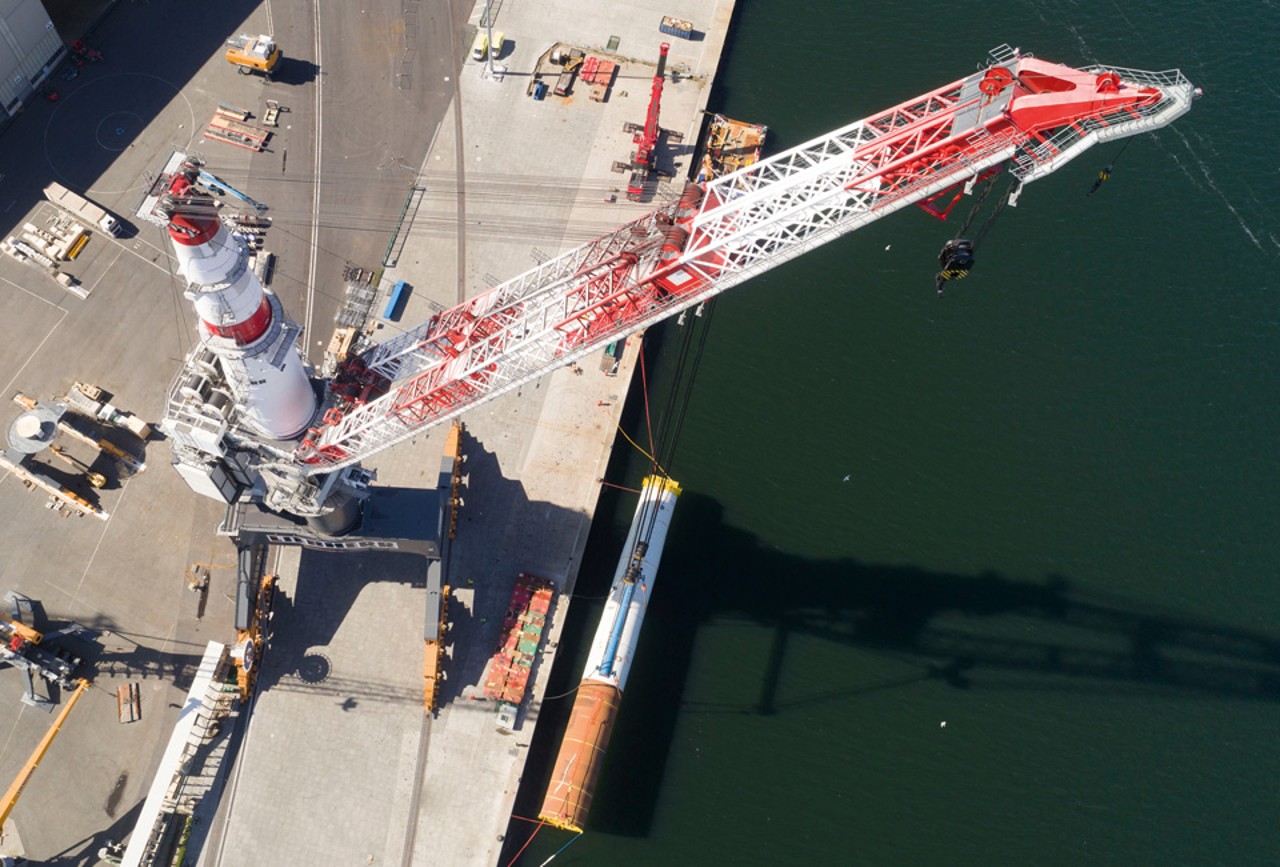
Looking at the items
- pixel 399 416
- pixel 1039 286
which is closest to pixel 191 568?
pixel 399 416

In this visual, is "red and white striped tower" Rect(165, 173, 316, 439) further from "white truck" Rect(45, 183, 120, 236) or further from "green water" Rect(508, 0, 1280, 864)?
"white truck" Rect(45, 183, 120, 236)

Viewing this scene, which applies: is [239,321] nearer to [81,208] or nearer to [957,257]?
[957,257]

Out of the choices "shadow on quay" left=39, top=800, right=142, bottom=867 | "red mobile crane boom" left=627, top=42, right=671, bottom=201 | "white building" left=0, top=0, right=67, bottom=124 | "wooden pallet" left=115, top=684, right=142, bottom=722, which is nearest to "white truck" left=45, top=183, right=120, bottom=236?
"white building" left=0, top=0, right=67, bottom=124

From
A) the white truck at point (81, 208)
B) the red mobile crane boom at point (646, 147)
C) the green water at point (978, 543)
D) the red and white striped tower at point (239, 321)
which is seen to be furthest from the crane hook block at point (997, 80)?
the white truck at point (81, 208)

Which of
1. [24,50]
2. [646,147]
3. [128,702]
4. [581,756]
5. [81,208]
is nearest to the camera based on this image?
[581,756]

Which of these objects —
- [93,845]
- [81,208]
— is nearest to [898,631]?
[93,845]

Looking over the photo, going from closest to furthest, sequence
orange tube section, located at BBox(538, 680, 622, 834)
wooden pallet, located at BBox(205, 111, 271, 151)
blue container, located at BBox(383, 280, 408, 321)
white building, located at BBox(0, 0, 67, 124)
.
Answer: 1. orange tube section, located at BBox(538, 680, 622, 834)
2. blue container, located at BBox(383, 280, 408, 321)
3. white building, located at BBox(0, 0, 67, 124)
4. wooden pallet, located at BBox(205, 111, 271, 151)

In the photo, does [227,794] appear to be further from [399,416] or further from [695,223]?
[695,223]
